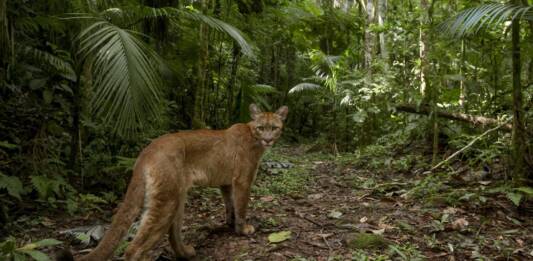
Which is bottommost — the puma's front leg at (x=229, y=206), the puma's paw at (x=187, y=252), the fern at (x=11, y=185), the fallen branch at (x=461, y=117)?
the puma's paw at (x=187, y=252)

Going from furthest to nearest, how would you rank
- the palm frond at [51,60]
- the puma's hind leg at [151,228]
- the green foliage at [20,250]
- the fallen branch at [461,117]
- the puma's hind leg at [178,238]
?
1. the fallen branch at [461,117]
2. the palm frond at [51,60]
3. the puma's hind leg at [178,238]
4. the puma's hind leg at [151,228]
5. the green foliage at [20,250]

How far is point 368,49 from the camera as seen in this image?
462 inches

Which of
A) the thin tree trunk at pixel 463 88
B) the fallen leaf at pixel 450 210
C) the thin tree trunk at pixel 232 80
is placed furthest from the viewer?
the thin tree trunk at pixel 232 80

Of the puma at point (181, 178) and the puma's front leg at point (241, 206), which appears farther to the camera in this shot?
the puma's front leg at point (241, 206)

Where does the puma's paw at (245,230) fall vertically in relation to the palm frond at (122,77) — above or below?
below

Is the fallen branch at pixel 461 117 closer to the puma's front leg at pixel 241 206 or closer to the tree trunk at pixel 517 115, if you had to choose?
the tree trunk at pixel 517 115

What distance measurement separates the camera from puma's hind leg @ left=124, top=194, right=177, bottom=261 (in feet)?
12.5

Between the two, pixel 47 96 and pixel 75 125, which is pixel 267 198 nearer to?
pixel 75 125

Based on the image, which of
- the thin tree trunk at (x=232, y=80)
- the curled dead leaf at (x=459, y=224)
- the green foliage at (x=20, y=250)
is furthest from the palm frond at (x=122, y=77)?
the thin tree trunk at (x=232, y=80)

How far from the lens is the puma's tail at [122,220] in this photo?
11.6 ft

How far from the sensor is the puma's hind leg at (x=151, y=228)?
3.80 metres

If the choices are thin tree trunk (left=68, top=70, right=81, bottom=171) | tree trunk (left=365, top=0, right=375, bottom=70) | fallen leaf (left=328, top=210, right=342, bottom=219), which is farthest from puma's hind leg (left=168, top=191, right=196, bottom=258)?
tree trunk (left=365, top=0, right=375, bottom=70)

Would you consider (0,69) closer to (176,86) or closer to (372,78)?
(176,86)

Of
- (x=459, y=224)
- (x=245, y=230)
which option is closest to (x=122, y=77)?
(x=245, y=230)
